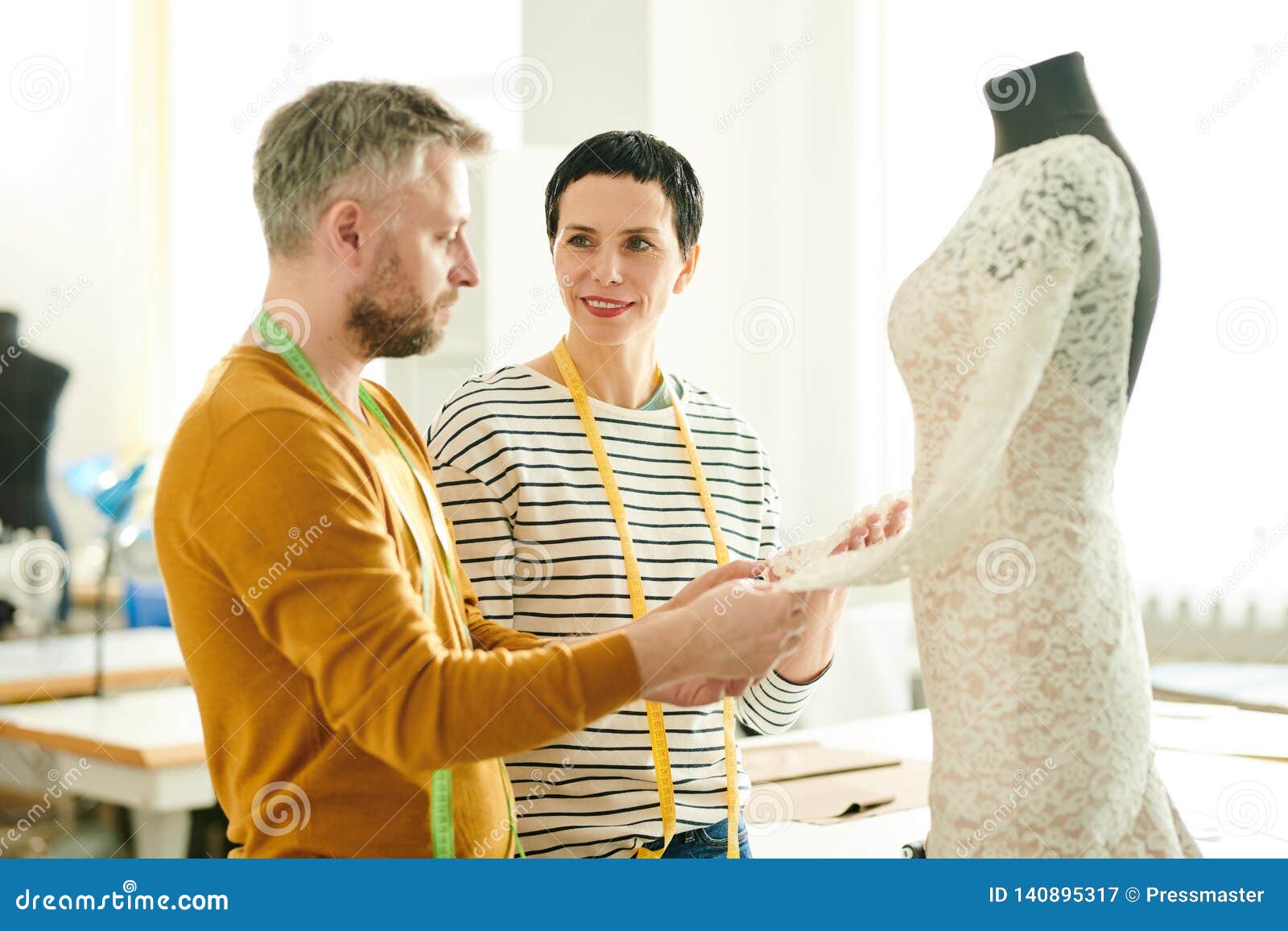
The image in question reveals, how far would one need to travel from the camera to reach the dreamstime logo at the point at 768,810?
1.96 meters

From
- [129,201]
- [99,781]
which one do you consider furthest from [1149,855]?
[129,201]

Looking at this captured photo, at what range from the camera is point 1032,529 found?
119cm

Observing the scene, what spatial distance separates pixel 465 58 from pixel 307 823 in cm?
483

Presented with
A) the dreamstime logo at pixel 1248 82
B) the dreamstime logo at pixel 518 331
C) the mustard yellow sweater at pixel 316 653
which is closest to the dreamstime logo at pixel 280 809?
the mustard yellow sweater at pixel 316 653

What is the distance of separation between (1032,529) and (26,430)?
532 centimetres

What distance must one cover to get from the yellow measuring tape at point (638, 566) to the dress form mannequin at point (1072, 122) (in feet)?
1.95

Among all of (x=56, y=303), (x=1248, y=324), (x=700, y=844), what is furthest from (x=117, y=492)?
(x=56, y=303)

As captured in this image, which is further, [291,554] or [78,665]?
[78,665]

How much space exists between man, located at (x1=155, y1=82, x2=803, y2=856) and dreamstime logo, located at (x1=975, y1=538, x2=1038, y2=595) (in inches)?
7.6

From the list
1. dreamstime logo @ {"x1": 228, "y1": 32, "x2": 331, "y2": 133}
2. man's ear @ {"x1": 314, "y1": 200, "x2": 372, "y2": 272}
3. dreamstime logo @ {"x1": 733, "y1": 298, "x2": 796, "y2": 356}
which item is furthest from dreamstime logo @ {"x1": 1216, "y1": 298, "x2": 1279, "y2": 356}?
dreamstime logo @ {"x1": 228, "y1": 32, "x2": 331, "y2": 133}

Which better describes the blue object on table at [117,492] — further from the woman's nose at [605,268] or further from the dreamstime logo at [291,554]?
the dreamstime logo at [291,554]

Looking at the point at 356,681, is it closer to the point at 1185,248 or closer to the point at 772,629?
the point at 772,629

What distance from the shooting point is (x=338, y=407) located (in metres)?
1.24

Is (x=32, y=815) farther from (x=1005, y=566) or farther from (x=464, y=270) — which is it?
(x=1005, y=566)
